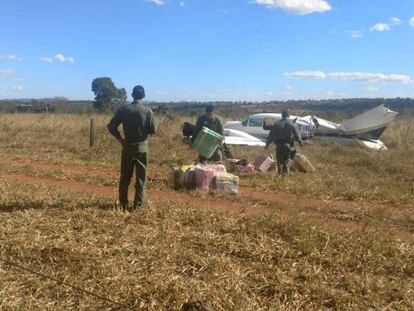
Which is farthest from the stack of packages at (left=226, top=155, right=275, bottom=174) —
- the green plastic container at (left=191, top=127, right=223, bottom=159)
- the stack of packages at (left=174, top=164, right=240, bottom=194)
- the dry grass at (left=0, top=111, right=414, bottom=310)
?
the dry grass at (left=0, top=111, right=414, bottom=310)

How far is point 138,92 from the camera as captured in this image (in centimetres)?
770

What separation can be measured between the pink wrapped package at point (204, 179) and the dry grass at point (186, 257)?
1414 mm

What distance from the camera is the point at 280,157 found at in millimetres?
12242

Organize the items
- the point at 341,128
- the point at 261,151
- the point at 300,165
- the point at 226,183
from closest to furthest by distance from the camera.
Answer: the point at 226,183 < the point at 300,165 < the point at 261,151 < the point at 341,128

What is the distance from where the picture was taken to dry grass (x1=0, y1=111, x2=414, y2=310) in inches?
183

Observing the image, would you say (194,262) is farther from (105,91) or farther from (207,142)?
(105,91)

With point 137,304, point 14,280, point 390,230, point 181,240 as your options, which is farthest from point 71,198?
point 390,230

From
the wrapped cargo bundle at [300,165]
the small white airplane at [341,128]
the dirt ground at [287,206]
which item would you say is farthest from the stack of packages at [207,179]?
the small white airplane at [341,128]

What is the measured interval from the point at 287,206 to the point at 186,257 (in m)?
3.40

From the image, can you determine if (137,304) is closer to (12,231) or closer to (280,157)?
(12,231)

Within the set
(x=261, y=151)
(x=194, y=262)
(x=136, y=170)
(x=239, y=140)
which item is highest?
(x=136, y=170)

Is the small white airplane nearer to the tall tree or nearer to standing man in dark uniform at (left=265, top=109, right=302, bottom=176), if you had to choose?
standing man in dark uniform at (left=265, top=109, right=302, bottom=176)

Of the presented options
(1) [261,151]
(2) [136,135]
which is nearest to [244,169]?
(2) [136,135]

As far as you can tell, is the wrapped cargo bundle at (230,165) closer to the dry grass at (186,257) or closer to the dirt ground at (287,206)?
the dirt ground at (287,206)
